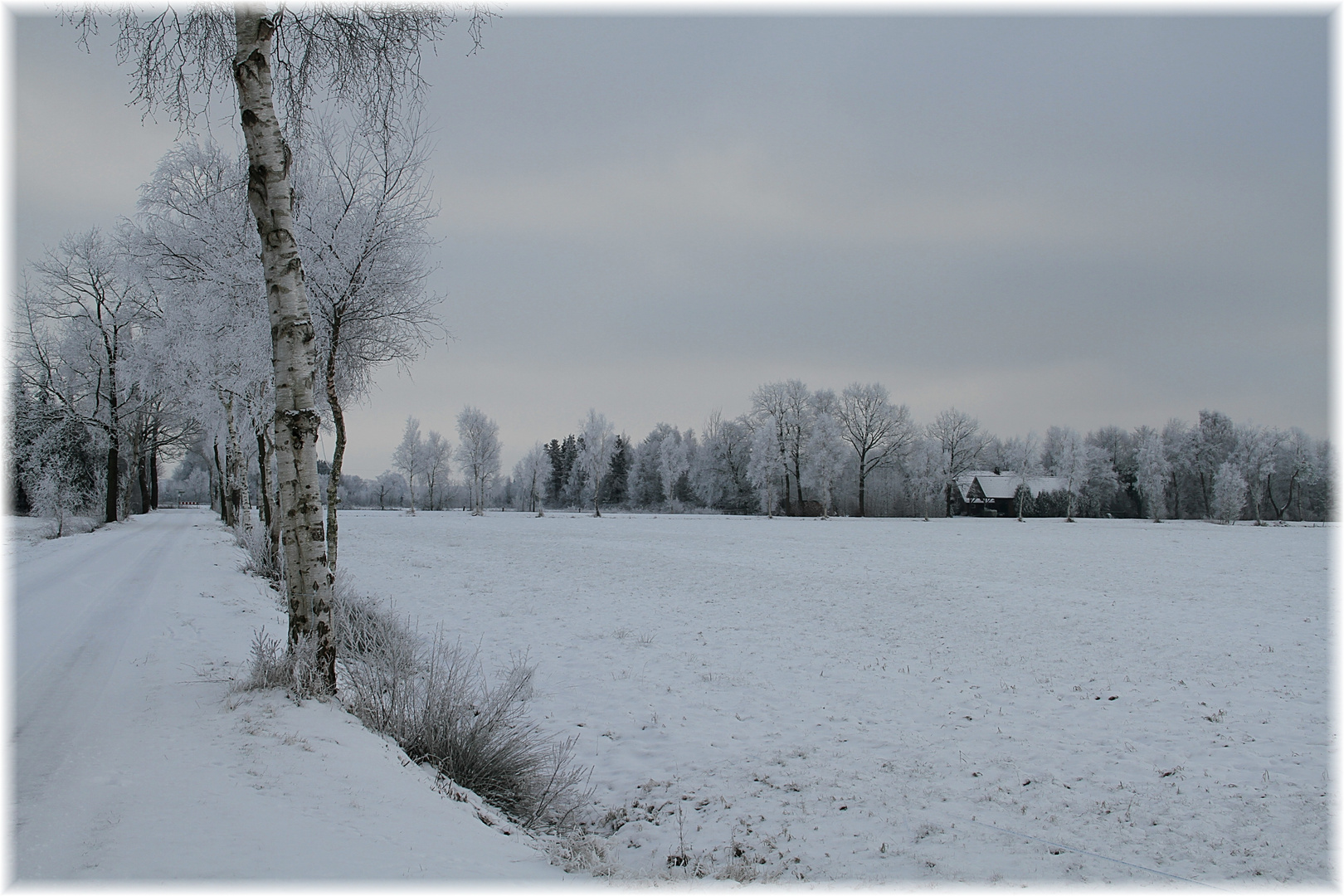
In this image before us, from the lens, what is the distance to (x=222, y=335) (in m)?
12.9

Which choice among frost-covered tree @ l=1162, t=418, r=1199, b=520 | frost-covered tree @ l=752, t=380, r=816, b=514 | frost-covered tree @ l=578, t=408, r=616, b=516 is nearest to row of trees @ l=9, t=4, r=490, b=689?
frost-covered tree @ l=578, t=408, r=616, b=516

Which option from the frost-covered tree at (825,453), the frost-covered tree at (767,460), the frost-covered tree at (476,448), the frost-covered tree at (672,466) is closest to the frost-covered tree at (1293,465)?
the frost-covered tree at (825,453)

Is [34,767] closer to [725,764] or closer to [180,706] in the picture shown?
[180,706]

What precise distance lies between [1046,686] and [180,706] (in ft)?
30.2

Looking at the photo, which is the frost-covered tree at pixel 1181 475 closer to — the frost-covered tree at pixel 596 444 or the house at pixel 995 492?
the house at pixel 995 492

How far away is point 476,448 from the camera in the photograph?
2817 inches

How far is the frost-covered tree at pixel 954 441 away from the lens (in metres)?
67.5

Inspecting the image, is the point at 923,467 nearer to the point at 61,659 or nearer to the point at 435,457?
the point at 435,457

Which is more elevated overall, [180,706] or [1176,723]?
[180,706]

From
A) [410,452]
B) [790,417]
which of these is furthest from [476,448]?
[790,417]

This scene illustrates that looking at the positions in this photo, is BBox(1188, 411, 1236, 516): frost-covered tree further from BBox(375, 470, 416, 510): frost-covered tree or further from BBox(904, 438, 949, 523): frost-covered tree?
BBox(375, 470, 416, 510): frost-covered tree

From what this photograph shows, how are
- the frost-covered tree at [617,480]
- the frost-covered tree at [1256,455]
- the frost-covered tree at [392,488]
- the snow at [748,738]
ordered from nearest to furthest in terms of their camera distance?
the snow at [748,738], the frost-covered tree at [1256,455], the frost-covered tree at [617,480], the frost-covered tree at [392,488]

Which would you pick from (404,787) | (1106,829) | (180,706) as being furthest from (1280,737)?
(180,706)

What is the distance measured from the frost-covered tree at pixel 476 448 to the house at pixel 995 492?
53.2m
